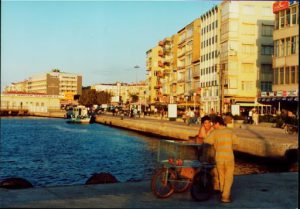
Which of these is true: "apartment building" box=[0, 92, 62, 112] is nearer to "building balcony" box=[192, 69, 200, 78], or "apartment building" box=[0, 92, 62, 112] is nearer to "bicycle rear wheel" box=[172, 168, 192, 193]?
"building balcony" box=[192, 69, 200, 78]

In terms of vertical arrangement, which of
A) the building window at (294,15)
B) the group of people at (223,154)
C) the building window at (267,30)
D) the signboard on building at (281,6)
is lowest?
the group of people at (223,154)

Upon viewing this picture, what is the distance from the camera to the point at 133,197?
10773 mm

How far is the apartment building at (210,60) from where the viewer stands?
82.1 metres

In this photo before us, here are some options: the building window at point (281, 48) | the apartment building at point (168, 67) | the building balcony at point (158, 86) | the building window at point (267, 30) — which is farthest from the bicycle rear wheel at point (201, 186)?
the building balcony at point (158, 86)

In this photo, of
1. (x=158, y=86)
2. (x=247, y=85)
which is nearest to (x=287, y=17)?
(x=247, y=85)

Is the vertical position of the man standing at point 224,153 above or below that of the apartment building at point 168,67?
below

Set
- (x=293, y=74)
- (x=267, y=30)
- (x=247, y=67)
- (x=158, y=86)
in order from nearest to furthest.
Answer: (x=293, y=74)
(x=267, y=30)
(x=247, y=67)
(x=158, y=86)

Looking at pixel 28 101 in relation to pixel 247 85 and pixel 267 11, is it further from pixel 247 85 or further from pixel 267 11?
pixel 267 11

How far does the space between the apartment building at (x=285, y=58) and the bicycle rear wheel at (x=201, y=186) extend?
4237cm

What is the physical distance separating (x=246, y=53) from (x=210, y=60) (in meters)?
11.7

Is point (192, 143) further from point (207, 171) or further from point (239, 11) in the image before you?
point (239, 11)

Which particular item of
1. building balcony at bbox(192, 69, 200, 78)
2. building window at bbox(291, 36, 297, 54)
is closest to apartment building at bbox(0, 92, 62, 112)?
building balcony at bbox(192, 69, 200, 78)

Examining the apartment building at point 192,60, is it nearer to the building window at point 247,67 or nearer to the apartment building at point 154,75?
A: the building window at point 247,67

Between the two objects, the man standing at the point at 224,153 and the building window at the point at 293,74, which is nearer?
the man standing at the point at 224,153
